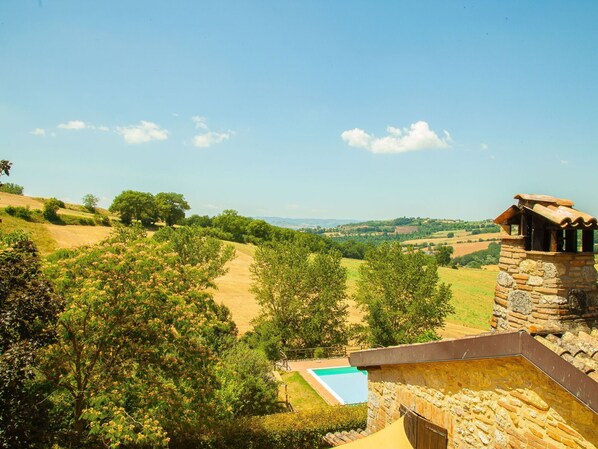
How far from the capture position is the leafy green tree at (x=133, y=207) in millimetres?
84688

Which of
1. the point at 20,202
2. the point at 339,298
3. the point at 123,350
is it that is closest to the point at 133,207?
the point at 20,202

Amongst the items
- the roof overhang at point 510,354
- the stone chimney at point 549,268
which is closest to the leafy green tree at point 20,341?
the roof overhang at point 510,354

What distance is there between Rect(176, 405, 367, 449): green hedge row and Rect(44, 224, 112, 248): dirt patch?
164 feet

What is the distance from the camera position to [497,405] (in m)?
5.07

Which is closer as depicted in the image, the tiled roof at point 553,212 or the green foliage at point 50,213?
the tiled roof at point 553,212

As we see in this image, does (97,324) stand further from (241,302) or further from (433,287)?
(241,302)

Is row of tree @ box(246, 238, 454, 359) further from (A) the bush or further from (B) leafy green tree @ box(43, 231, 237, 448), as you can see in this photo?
(A) the bush

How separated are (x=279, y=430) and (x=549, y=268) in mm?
12398

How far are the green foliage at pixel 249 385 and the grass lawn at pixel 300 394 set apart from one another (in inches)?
70.9

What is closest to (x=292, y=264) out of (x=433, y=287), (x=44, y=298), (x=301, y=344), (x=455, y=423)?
(x=301, y=344)

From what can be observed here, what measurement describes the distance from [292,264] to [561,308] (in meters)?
31.2

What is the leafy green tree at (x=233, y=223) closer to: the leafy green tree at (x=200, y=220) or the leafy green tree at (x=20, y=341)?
the leafy green tree at (x=200, y=220)

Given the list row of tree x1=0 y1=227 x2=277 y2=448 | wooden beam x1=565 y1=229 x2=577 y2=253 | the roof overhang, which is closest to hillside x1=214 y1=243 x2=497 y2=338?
row of tree x1=0 y1=227 x2=277 y2=448

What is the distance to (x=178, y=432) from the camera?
1401cm
